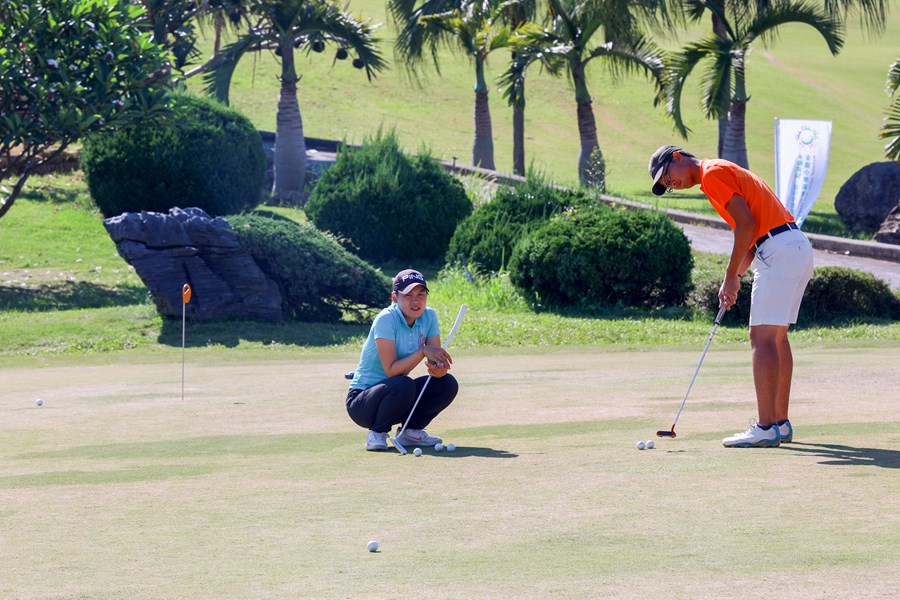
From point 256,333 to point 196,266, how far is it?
1579mm

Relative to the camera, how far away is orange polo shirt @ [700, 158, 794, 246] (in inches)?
309

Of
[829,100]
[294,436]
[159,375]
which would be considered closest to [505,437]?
[294,436]

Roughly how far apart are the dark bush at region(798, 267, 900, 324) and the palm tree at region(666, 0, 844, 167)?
10432 mm

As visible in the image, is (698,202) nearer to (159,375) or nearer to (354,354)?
(354,354)

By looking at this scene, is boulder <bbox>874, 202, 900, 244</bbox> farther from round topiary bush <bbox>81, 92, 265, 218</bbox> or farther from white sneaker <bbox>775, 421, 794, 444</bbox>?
white sneaker <bbox>775, 421, 794, 444</bbox>

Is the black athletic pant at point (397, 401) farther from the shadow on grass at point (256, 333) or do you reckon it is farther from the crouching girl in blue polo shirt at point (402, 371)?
the shadow on grass at point (256, 333)

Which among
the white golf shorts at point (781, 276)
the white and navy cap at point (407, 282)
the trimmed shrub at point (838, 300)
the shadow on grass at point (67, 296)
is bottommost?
the shadow on grass at point (67, 296)

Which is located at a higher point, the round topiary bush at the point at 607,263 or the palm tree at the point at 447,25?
the palm tree at the point at 447,25

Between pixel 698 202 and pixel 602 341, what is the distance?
20789mm

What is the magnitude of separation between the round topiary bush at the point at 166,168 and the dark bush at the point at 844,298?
515 inches

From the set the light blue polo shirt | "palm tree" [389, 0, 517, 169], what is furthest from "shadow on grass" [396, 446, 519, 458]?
"palm tree" [389, 0, 517, 169]

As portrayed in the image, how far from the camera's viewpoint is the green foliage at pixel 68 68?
21.9 meters

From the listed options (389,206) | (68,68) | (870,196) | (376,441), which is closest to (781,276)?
(376,441)

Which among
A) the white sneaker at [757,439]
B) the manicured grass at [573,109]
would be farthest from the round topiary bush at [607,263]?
the manicured grass at [573,109]
